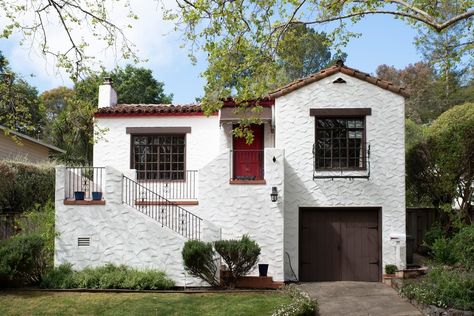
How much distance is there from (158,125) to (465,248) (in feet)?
33.6

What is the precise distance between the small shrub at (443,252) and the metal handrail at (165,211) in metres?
7.11

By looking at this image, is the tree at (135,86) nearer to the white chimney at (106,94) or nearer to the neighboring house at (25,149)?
the neighboring house at (25,149)

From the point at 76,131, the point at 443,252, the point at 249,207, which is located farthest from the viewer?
the point at 76,131

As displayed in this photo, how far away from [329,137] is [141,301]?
741 cm

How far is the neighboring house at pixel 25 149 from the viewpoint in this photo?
23688 mm

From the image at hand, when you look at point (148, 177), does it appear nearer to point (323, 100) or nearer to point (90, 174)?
point (90, 174)

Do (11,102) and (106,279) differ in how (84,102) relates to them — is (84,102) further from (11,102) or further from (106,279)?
(106,279)

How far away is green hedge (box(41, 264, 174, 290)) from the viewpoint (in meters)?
12.7

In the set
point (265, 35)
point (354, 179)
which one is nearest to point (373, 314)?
point (354, 179)

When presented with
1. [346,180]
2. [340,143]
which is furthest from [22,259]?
[340,143]

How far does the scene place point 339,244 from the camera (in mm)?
14969

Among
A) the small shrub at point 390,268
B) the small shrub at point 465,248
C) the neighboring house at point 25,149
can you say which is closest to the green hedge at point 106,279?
the small shrub at point 390,268

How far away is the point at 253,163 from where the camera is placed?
15.8m

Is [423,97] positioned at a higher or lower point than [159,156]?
higher
